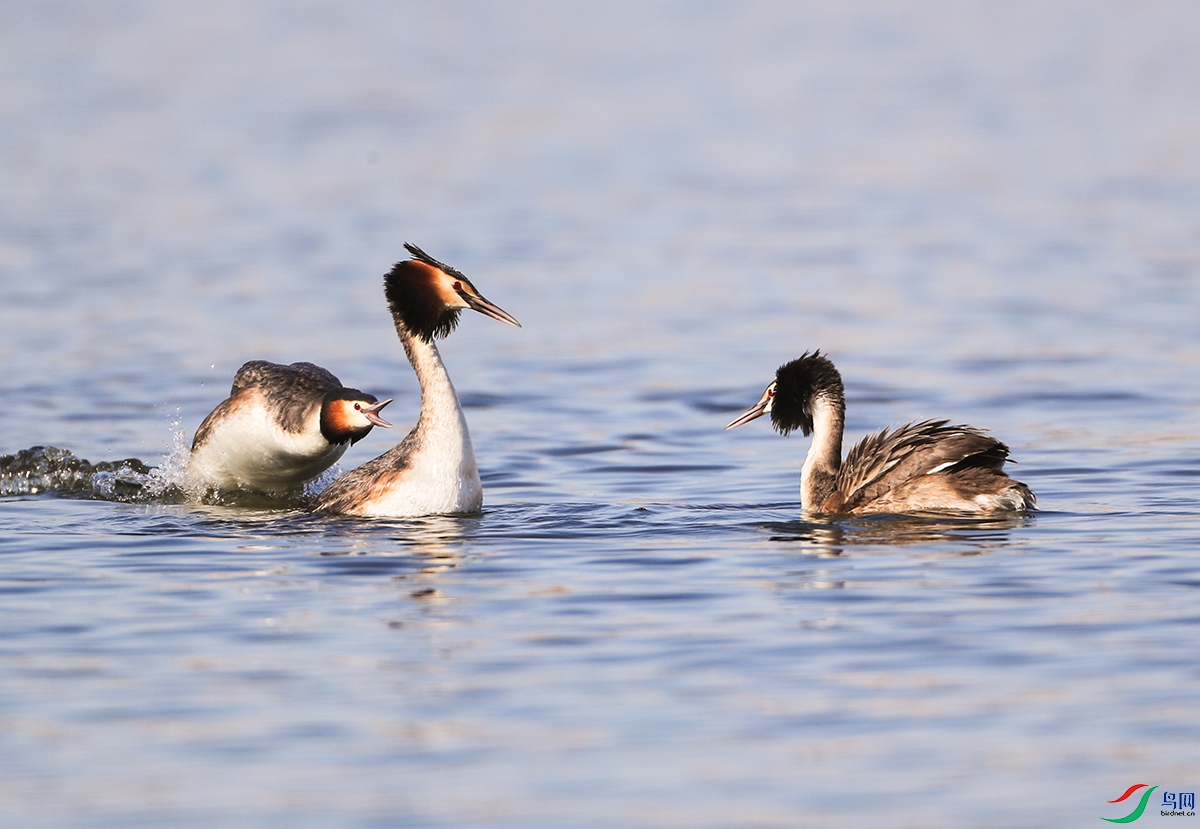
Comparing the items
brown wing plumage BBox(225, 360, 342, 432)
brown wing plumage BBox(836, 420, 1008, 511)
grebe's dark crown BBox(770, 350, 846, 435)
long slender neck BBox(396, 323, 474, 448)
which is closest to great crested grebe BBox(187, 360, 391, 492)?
brown wing plumage BBox(225, 360, 342, 432)

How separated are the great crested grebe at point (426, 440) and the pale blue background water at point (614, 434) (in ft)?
0.96

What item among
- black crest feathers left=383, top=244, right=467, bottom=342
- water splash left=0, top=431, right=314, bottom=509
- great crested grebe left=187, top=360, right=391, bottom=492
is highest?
black crest feathers left=383, top=244, right=467, bottom=342

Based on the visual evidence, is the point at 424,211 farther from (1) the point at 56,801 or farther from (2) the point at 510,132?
(1) the point at 56,801

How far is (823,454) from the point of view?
37.0ft

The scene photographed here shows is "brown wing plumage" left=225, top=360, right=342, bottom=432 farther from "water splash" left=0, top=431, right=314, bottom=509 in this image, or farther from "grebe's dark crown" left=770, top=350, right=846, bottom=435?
"grebe's dark crown" left=770, top=350, right=846, bottom=435

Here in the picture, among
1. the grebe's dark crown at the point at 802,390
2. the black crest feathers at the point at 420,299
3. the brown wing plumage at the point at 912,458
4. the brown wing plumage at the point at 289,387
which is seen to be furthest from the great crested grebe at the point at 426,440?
the brown wing plumage at the point at 912,458

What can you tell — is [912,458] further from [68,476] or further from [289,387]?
[68,476]

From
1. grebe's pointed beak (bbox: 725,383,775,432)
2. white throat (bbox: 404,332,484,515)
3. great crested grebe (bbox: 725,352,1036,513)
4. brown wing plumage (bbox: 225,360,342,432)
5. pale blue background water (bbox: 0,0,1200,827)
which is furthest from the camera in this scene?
grebe's pointed beak (bbox: 725,383,775,432)

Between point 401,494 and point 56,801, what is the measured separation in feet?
15.0

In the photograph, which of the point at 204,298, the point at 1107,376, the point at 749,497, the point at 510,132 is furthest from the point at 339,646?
the point at 510,132

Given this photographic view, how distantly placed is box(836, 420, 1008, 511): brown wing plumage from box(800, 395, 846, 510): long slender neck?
0.12 meters

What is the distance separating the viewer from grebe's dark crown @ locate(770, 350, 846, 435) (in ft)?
37.3

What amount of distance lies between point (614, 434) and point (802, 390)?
278cm

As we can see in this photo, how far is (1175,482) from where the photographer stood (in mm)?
11609
